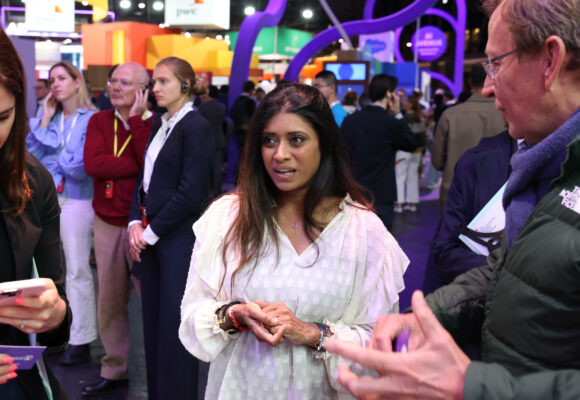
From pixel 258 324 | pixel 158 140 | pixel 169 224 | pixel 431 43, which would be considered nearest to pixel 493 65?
pixel 258 324

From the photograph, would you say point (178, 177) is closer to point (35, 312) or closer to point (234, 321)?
point (234, 321)

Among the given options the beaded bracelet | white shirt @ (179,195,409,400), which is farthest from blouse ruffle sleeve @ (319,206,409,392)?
the beaded bracelet

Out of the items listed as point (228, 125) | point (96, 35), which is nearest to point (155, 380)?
point (228, 125)

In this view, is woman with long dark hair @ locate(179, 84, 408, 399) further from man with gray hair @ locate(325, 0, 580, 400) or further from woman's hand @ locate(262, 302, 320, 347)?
man with gray hair @ locate(325, 0, 580, 400)

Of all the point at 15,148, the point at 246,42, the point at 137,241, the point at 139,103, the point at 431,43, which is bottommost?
the point at 137,241

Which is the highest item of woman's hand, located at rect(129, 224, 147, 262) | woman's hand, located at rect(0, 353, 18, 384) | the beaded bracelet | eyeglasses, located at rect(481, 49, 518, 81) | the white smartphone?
eyeglasses, located at rect(481, 49, 518, 81)

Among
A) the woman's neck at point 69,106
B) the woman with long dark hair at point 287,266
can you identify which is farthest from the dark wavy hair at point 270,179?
the woman's neck at point 69,106

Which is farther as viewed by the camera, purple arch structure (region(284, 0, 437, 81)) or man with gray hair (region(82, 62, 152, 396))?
purple arch structure (region(284, 0, 437, 81))

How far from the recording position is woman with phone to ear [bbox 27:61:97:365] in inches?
151

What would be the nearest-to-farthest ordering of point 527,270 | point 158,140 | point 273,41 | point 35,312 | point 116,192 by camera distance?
point 527,270, point 35,312, point 158,140, point 116,192, point 273,41

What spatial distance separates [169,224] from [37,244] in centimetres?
141

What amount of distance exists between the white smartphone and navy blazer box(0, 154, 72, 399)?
25 cm

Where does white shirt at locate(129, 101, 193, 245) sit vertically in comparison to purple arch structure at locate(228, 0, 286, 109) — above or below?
below

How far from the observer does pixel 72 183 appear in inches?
152
